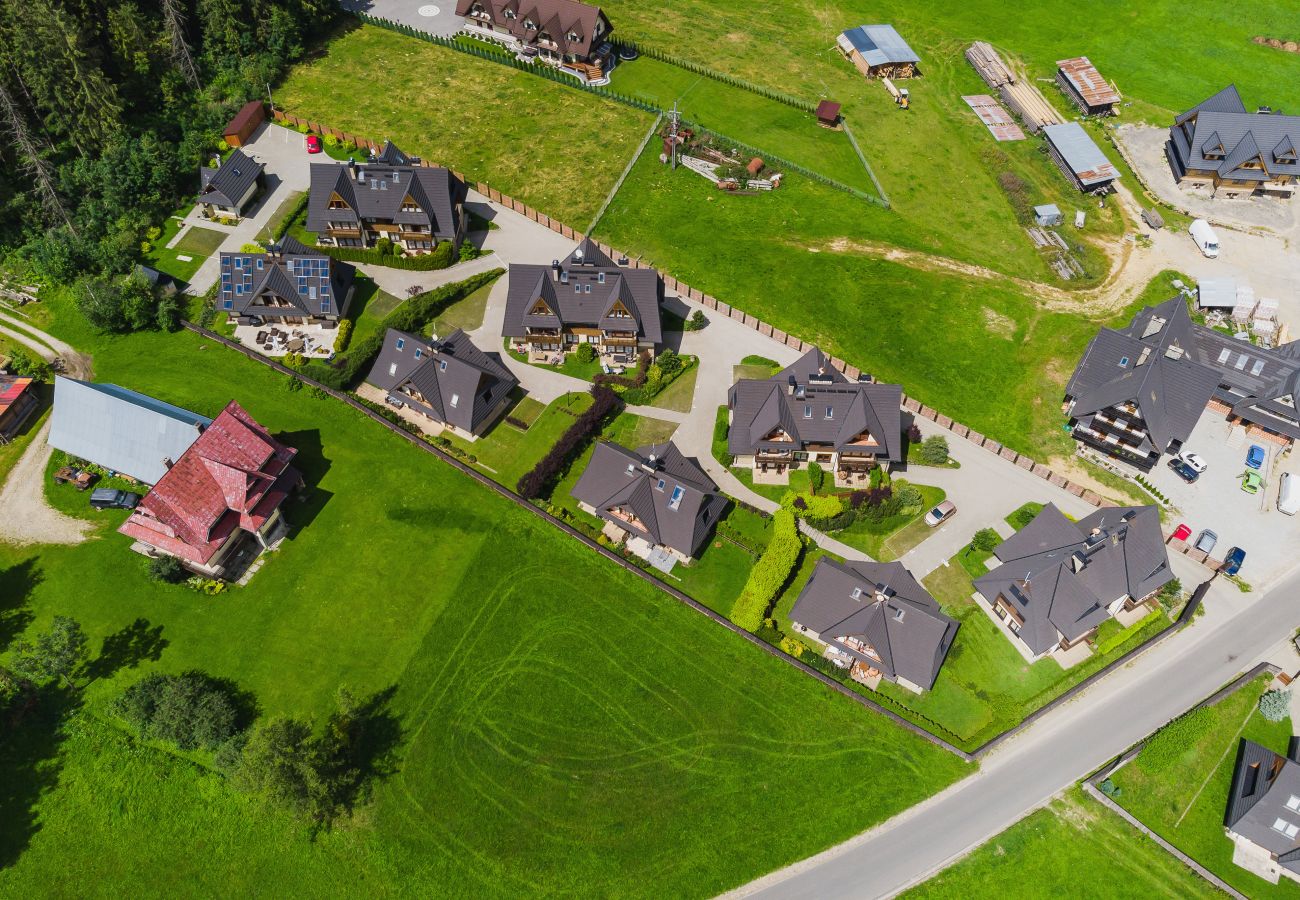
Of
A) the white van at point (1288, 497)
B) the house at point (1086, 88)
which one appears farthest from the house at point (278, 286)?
the house at point (1086, 88)

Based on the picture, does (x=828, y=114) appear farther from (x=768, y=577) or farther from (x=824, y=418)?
(x=768, y=577)

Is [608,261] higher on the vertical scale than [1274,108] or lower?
lower

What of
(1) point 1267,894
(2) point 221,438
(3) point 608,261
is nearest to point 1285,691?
(1) point 1267,894

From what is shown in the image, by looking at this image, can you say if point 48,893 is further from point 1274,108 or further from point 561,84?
point 1274,108

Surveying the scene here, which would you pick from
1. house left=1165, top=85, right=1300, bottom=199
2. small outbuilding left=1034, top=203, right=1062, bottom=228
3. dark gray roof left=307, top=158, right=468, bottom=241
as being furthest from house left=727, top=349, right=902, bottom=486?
house left=1165, top=85, right=1300, bottom=199

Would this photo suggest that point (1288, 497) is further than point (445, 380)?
No

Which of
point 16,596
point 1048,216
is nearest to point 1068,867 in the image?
point 1048,216
